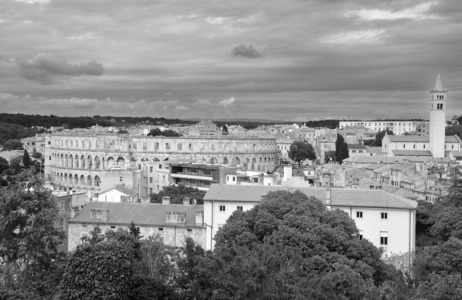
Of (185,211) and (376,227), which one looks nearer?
(376,227)

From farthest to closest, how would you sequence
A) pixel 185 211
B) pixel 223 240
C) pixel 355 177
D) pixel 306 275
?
pixel 355 177, pixel 185 211, pixel 223 240, pixel 306 275

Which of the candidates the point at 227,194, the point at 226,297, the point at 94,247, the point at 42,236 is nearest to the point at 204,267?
the point at 226,297

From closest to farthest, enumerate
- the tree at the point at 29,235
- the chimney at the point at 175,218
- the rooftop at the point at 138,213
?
the tree at the point at 29,235 < the chimney at the point at 175,218 < the rooftop at the point at 138,213

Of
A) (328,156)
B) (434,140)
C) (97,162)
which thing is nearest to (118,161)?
(97,162)

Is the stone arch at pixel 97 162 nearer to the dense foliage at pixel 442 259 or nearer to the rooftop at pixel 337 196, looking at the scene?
the rooftop at pixel 337 196

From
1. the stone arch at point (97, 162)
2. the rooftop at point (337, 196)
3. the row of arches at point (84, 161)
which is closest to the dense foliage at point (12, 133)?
the row of arches at point (84, 161)

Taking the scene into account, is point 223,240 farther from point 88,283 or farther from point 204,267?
point 88,283

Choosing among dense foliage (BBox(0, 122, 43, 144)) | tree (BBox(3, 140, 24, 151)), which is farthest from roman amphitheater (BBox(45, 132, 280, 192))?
dense foliage (BBox(0, 122, 43, 144))
